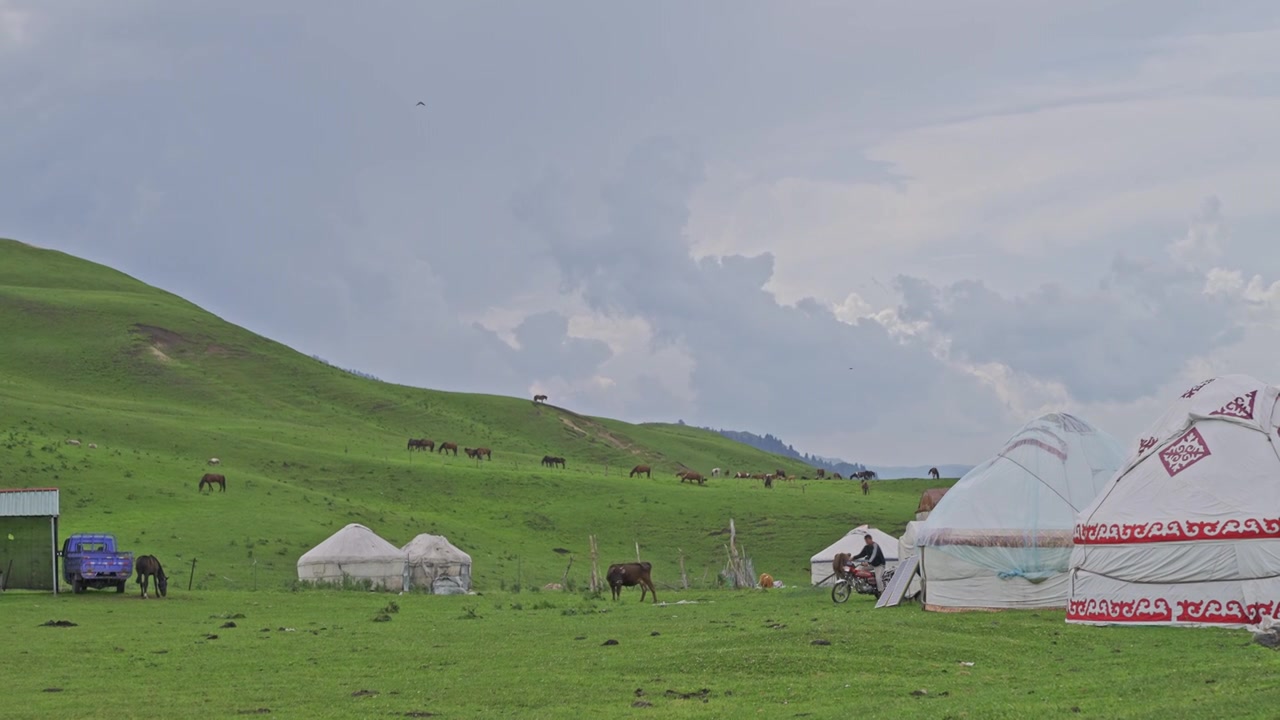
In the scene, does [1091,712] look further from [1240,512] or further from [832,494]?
[832,494]

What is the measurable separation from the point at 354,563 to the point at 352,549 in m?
0.50

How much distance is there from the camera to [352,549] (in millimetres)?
42969

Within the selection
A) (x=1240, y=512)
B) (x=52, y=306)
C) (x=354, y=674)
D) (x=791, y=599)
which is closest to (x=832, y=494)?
(x=791, y=599)

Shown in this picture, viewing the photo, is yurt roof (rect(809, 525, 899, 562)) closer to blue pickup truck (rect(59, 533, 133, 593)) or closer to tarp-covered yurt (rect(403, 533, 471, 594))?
tarp-covered yurt (rect(403, 533, 471, 594))

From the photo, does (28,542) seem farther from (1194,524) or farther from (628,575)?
(1194,524)

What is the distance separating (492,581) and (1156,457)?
27946 millimetres

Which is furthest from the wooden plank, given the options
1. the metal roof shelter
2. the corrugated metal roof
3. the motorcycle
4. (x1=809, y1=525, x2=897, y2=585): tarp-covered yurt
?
the corrugated metal roof

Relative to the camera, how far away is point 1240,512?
71.5 ft

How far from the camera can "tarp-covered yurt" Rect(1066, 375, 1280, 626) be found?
21.5 m

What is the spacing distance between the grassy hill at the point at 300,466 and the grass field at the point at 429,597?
0.25 meters

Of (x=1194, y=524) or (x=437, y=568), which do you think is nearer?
(x=1194, y=524)

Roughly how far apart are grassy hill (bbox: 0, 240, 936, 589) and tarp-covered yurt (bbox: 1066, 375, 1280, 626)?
25647 mm

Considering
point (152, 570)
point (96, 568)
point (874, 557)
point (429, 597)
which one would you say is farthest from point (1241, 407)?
point (96, 568)

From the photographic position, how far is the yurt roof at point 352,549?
42.8 meters
